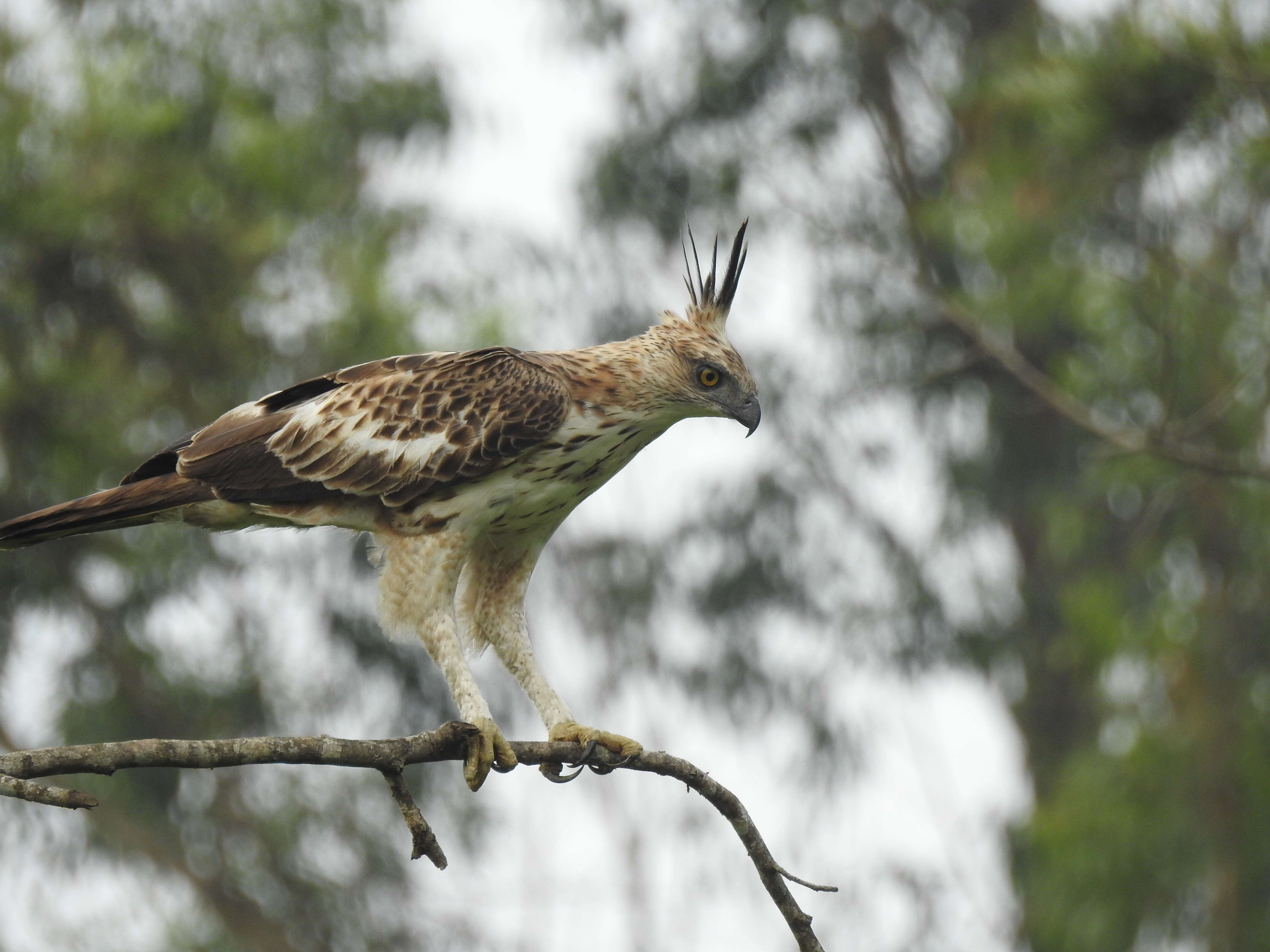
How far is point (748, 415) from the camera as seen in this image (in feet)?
14.6

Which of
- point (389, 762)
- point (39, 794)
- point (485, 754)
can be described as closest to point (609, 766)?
point (485, 754)

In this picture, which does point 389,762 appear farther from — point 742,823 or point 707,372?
point 707,372

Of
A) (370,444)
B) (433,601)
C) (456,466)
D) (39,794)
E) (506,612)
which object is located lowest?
(39,794)

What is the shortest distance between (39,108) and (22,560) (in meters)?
3.05

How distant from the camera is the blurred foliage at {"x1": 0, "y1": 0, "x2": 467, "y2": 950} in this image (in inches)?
368

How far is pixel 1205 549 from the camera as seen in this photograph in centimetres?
1173

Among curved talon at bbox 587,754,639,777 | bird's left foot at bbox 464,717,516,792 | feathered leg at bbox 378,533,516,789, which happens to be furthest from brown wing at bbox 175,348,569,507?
curved talon at bbox 587,754,639,777

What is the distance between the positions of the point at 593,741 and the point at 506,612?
65cm

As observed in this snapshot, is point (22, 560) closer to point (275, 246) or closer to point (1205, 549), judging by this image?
point (275, 246)

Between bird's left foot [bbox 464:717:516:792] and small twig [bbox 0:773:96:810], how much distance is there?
131 centimetres

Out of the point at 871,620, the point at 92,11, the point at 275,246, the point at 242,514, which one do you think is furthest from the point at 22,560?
the point at 871,620

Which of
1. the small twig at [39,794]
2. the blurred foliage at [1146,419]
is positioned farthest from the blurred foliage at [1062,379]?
the small twig at [39,794]

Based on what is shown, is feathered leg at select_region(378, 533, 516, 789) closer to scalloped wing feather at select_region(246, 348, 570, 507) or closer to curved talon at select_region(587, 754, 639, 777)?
scalloped wing feather at select_region(246, 348, 570, 507)

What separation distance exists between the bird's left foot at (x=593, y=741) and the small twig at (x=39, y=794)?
5.41ft
